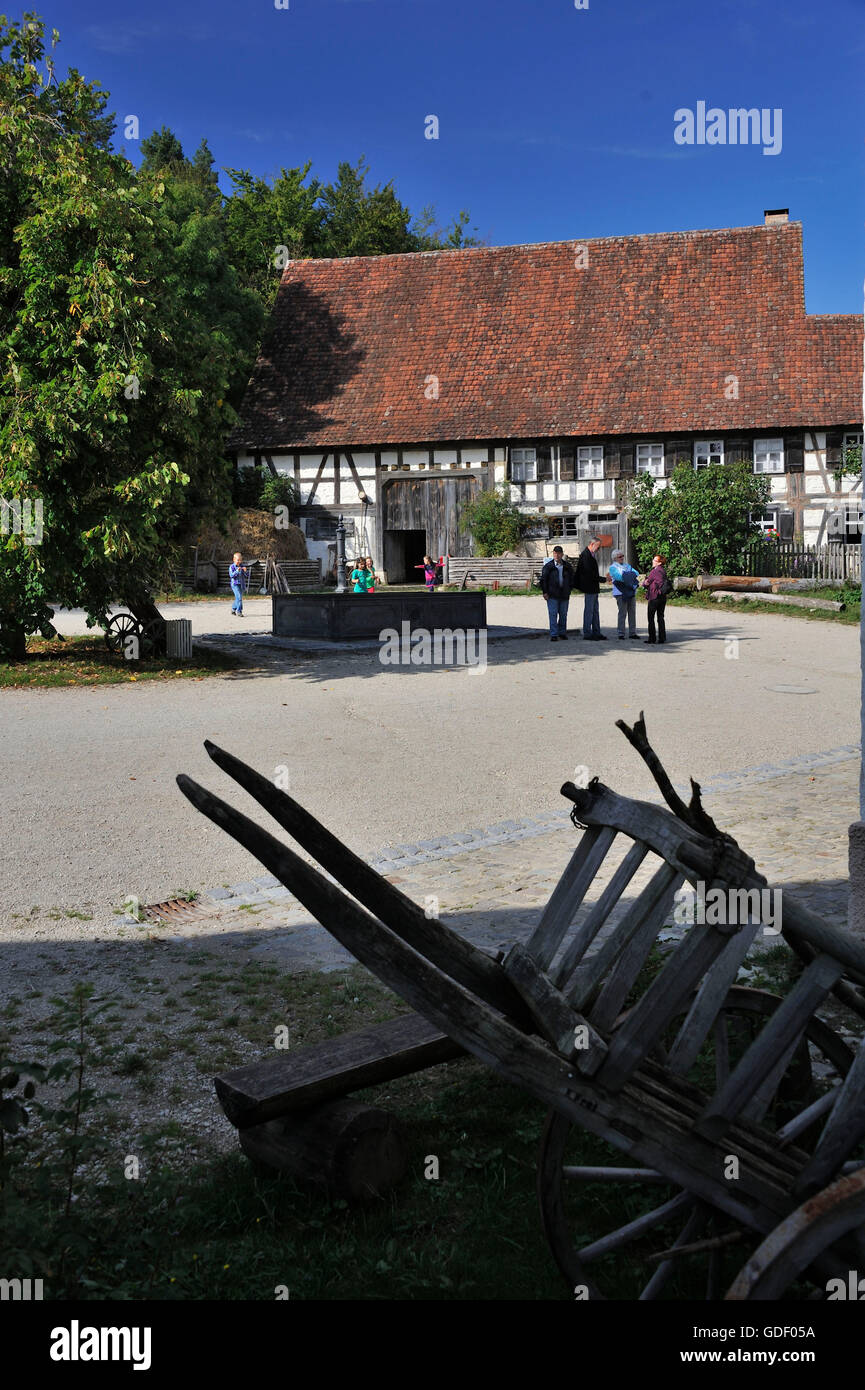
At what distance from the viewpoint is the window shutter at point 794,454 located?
110 feet

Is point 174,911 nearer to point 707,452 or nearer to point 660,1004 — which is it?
point 660,1004

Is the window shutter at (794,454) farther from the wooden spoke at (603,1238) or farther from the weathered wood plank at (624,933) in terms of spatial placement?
the weathered wood plank at (624,933)

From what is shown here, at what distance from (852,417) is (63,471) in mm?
24066

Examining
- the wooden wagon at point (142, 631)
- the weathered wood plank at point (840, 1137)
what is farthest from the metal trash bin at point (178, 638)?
the weathered wood plank at point (840, 1137)

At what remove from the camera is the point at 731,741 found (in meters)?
11.2

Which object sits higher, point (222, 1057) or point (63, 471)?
point (63, 471)

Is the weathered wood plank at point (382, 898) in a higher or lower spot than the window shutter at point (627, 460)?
lower

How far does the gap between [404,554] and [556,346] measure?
7.73m

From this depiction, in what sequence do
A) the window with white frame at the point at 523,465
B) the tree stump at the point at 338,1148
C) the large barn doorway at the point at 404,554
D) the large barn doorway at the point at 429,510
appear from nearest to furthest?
the tree stump at the point at 338,1148, the window with white frame at the point at 523,465, the large barn doorway at the point at 429,510, the large barn doorway at the point at 404,554

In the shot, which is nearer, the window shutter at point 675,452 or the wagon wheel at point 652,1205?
the wagon wheel at point 652,1205

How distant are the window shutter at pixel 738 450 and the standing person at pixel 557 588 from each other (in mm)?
15277
